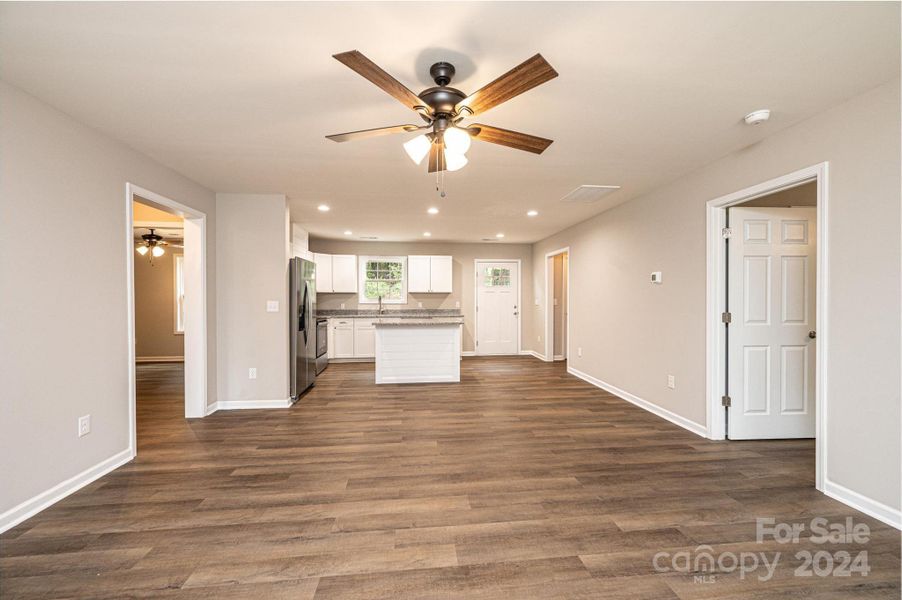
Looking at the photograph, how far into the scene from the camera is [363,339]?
756 cm

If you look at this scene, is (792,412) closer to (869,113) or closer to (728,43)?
(869,113)

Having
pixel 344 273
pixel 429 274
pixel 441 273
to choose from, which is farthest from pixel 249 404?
pixel 441 273

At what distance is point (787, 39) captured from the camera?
1741 mm

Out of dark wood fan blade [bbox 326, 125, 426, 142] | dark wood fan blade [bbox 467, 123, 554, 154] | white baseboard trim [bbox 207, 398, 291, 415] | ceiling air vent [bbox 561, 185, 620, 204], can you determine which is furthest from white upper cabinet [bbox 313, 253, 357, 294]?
dark wood fan blade [bbox 467, 123, 554, 154]

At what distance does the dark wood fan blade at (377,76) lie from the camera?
1.43m

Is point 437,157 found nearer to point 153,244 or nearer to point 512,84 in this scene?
point 512,84

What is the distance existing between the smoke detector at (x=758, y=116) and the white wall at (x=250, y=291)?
4.29 metres

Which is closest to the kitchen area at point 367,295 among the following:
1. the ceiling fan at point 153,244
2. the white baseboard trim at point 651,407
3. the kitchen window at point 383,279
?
the kitchen window at point 383,279

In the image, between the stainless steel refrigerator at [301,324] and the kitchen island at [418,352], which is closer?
the stainless steel refrigerator at [301,324]

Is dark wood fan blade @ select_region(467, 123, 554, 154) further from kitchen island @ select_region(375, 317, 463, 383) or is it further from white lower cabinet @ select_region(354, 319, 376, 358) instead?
white lower cabinet @ select_region(354, 319, 376, 358)

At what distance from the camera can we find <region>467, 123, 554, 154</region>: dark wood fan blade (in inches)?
78.8

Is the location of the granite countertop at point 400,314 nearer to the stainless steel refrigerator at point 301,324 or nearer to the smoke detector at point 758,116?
the stainless steel refrigerator at point 301,324

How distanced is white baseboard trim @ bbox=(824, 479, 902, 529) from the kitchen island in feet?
13.1

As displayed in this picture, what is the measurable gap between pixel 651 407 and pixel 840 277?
2263 mm
